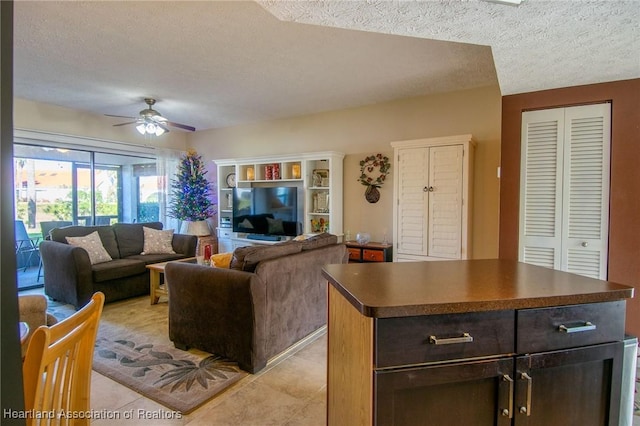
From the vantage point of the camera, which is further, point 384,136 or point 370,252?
point 384,136

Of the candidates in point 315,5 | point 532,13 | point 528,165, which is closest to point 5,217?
point 315,5

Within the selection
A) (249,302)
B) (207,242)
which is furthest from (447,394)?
(207,242)

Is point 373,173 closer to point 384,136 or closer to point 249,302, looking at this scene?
point 384,136

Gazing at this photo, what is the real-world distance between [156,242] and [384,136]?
369cm

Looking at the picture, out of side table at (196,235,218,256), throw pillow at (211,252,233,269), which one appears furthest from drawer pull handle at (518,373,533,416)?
side table at (196,235,218,256)

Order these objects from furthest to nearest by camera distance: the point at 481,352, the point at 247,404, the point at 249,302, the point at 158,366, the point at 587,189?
the point at 587,189, the point at 158,366, the point at 249,302, the point at 247,404, the point at 481,352

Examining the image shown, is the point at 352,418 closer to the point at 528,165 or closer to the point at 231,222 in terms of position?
the point at 528,165

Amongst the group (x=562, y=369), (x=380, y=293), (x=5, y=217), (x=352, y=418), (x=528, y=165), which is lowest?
(x=352, y=418)

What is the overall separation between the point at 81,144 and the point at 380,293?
19.2 ft

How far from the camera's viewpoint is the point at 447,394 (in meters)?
1.15

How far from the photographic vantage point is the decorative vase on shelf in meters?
6.00

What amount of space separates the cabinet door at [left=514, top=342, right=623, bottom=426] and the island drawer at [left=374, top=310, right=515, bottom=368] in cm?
13

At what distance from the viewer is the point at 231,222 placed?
6078 mm

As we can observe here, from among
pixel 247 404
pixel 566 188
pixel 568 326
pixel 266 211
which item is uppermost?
pixel 566 188
